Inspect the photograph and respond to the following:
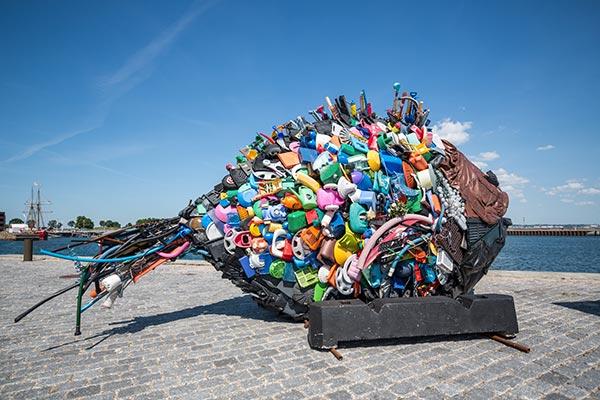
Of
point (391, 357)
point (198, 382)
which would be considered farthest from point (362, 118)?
point (198, 382)

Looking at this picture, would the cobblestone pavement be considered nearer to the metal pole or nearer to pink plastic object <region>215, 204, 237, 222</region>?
pink plastic object <region>215, 204, 237, 222</region>

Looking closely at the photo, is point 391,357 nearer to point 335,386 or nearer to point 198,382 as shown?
point 335,386

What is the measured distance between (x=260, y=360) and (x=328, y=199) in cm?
213

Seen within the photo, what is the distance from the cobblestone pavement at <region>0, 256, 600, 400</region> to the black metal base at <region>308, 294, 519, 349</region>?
190mm

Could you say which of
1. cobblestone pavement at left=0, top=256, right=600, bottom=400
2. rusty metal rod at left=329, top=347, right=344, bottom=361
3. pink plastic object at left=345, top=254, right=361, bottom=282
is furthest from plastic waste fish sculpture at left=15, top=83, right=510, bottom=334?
rusty metal rod at left=329, top=347, right=344, bottom=361

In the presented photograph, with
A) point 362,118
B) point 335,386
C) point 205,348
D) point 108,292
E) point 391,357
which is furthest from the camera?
point 362,118

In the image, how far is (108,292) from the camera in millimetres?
5129

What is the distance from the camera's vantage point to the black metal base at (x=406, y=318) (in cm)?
436

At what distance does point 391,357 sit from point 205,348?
2.29m

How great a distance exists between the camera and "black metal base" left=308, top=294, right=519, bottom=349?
4355 millimetres

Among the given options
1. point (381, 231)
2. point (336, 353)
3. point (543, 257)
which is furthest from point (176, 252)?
point (543, 257)

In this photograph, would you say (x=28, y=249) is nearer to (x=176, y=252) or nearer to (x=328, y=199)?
(x=176, y=252)

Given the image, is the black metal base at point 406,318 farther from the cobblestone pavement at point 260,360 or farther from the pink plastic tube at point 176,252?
the pink plastic tube at point 176,252

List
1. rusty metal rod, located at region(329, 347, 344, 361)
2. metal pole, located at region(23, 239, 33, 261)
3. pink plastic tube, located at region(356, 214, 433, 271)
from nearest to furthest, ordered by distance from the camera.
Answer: rusty metal rod, located at region(329, 347, 344, 361) < pink plastic tube, located at region(356, 214, 433, 271) < metal pole, located at region(23, 239, 33, 261)
